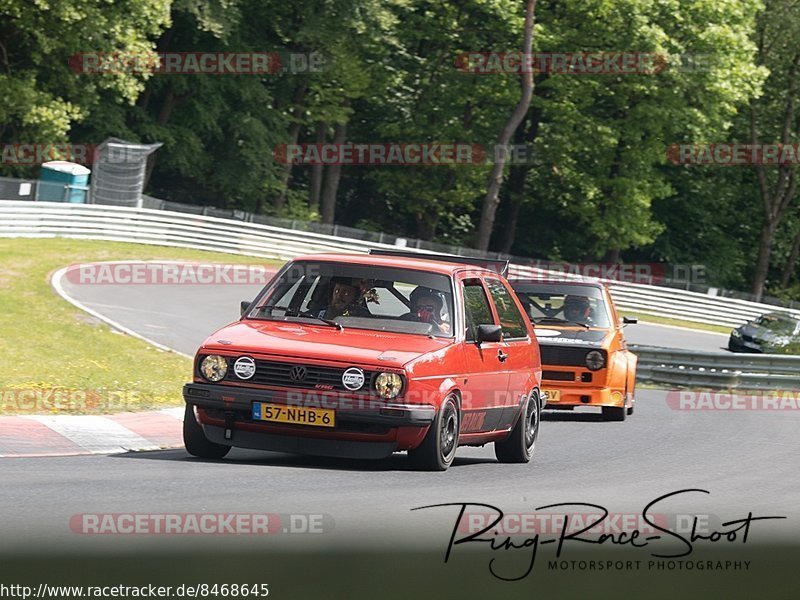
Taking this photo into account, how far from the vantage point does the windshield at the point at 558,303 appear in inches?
700

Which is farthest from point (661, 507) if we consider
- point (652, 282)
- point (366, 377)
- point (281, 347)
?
point (652, 282)

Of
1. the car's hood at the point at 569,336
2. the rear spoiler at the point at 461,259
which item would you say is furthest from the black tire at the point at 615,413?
the rear spoiler at the point at 461,259

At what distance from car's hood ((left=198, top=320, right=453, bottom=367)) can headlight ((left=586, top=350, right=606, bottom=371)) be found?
20.4ft

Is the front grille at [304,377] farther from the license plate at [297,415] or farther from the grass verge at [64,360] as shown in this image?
the grass verge at [64,360]

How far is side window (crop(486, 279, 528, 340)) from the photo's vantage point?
1236cm

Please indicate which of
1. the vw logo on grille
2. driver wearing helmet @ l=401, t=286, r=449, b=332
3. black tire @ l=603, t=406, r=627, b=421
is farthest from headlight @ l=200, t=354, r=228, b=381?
black tire @ l=603, t=406, r=627, b=421

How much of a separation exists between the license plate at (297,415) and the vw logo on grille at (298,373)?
203mm

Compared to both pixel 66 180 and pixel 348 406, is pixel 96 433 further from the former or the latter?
pixel 66 180

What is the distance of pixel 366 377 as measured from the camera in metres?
10.2

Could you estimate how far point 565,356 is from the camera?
1711 cm

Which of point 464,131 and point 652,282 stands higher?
point 464,131

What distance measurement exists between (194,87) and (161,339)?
2891 cm

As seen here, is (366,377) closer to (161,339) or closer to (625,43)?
(161,339)

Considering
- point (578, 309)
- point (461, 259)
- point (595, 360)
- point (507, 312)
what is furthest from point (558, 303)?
point (507, 312)
